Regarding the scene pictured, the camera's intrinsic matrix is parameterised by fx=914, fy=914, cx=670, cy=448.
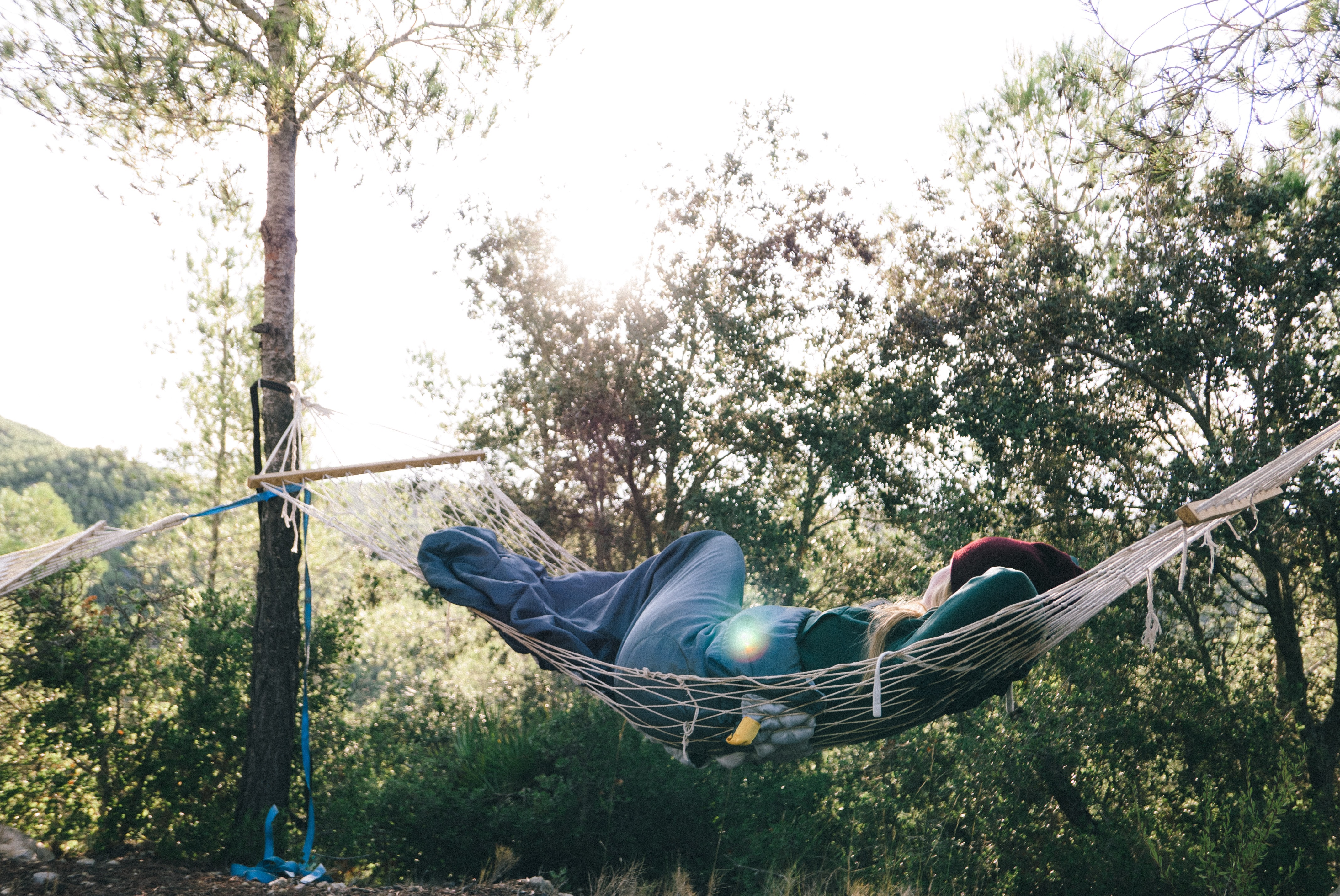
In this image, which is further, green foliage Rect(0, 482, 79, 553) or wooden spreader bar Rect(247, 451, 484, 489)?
green foliage Rect(0, 482, 79, 553)

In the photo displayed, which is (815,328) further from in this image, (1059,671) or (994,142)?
(1059,671)

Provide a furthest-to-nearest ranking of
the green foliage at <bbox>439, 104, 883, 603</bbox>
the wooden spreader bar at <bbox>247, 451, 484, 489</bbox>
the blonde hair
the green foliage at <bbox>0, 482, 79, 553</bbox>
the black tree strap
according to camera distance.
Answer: the green foliage at <bbox>0, 482, 79, 553</bbox>, the green foliage at <bbox>439, 104, 883, 603</bbox>, the black tree strap, the wooden spreader bar at <bbox>247, 451, 484, 489</bbox>, the blonde hair

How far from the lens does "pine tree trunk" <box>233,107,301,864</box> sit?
3.30 m

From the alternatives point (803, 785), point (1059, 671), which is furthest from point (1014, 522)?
point (803, 785)

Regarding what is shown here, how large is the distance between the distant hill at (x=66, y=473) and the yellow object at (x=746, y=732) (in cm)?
1019

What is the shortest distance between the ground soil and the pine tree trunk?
30 cm

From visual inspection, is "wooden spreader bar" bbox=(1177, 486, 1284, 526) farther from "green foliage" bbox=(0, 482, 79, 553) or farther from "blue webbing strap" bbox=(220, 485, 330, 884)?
"green foliage" bbox=(0, 482, 79, 553)

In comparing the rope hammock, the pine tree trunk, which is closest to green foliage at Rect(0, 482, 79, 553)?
the pine tree trunk

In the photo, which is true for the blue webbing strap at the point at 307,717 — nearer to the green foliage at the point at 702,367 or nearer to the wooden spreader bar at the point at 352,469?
the wooden spreader bar at the point at 352,469

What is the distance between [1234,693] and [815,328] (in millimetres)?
2870

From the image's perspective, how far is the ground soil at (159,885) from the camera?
268cm

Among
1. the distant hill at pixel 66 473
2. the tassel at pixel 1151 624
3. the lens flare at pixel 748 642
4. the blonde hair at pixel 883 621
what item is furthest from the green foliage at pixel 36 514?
the tassel at pixel 1151 624

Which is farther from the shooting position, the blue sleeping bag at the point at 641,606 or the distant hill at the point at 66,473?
the distant hill at the point at 66,473

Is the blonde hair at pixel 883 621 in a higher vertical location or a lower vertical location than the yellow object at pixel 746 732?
higher
